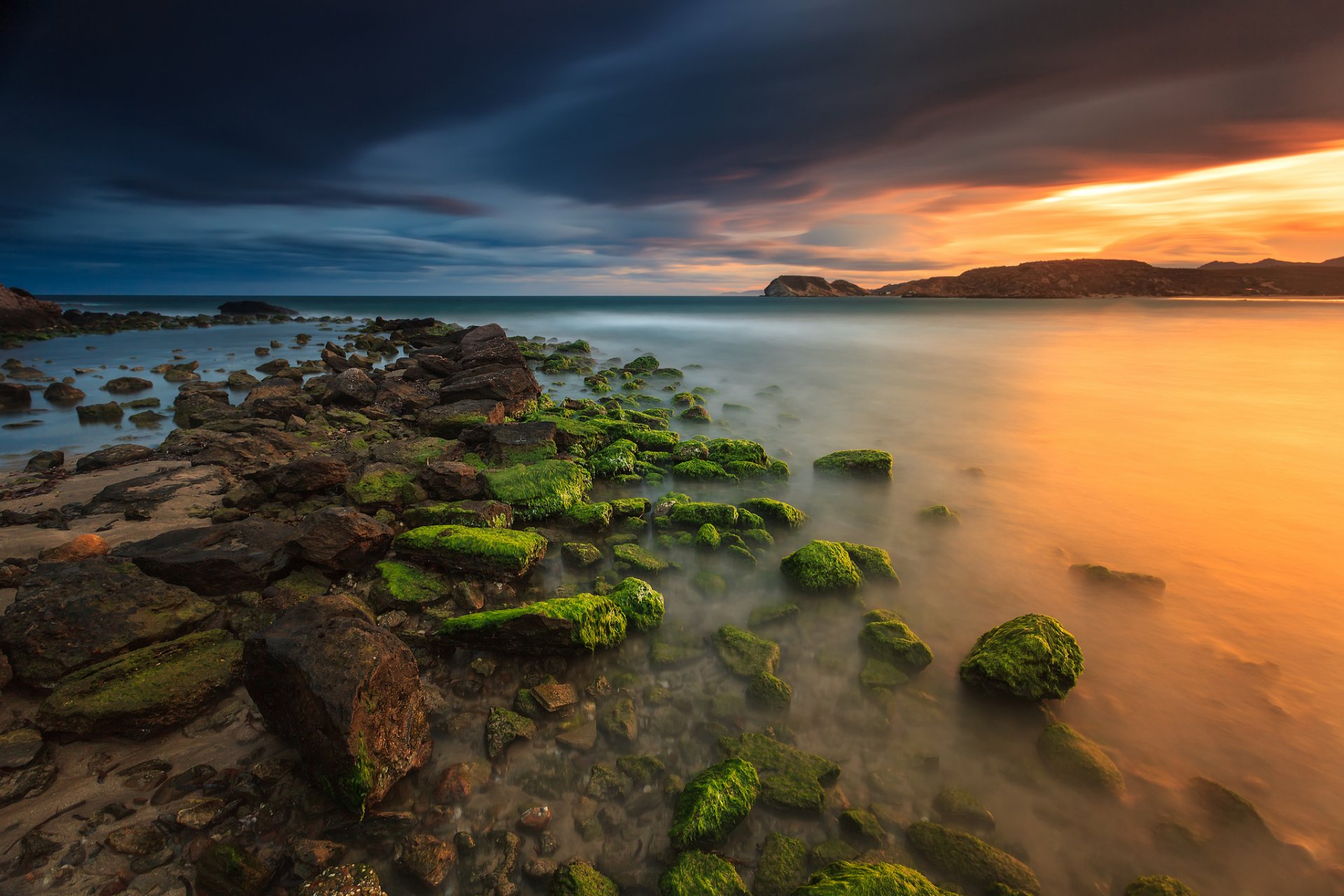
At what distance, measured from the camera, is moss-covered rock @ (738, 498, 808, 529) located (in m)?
6.61

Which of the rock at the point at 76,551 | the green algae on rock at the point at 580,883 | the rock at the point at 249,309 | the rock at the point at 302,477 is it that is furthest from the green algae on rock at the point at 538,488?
the rock at the point at 249,309

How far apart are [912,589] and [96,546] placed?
27.0 feet

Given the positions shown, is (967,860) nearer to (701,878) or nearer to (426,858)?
(701,878)

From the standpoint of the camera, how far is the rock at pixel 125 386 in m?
14.8

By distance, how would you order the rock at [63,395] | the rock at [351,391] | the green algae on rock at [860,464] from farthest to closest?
1. the rock at [63,395]
2. the rock at [351,391]
3. the green algae on rock at [860,464]

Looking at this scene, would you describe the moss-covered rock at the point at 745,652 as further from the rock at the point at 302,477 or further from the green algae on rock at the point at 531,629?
the rock at the point at 302,477

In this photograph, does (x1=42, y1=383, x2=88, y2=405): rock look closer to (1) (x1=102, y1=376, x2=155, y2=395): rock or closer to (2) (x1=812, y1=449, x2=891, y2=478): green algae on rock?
(1) (x1=102, y1=376, x2=155, y2=395): rock

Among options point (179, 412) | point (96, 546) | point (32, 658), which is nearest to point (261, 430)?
point (179, 412)

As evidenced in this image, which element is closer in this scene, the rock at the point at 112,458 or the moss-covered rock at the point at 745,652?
the moss-covered rock at the point at 745,652

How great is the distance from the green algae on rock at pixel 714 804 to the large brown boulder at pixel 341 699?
170 centimetres

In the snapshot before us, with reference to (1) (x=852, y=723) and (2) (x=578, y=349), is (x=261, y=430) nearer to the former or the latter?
(1) (x=852, y=723)

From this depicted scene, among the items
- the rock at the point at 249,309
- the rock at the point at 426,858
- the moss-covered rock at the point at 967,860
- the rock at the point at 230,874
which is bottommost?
the moss-covered rock at the point at 967,860

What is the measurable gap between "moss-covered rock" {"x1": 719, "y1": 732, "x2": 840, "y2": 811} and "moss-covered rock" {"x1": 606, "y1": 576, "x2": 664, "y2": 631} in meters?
1.28

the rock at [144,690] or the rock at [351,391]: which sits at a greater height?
the rock at [351,391]
